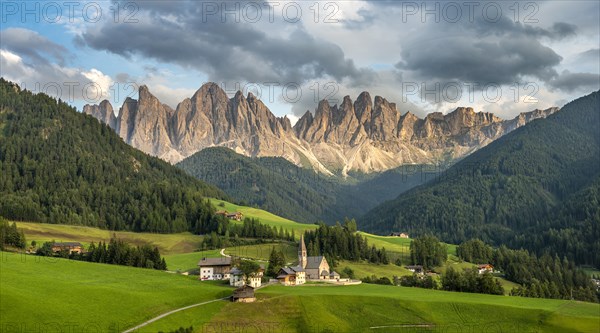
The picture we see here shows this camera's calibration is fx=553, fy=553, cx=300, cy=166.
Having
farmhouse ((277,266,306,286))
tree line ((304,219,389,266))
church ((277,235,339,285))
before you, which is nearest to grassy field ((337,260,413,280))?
tree line ((304,219,389,266))

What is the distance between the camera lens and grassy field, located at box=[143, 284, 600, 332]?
293ft

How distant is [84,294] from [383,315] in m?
50.6

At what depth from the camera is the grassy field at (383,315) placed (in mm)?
89312

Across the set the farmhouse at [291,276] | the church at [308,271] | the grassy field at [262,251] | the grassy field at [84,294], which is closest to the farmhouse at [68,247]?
the grassy field at [84,294]

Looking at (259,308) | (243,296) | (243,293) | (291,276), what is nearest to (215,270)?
(291,276)

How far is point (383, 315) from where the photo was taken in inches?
3762

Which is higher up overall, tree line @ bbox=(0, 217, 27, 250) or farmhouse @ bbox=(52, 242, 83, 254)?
tree line @ bbox=(0, 217, 27, 250)

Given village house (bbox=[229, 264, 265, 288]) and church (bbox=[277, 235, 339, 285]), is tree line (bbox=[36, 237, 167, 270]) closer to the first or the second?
village house (bbox=[229, 264, 265, 288])

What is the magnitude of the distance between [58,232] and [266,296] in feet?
359

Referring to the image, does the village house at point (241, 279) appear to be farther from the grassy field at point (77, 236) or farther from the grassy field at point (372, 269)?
the grassy field at point (77, 236)

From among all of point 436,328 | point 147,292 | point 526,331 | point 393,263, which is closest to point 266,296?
point 147,292

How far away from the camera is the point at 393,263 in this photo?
187625 millimetres

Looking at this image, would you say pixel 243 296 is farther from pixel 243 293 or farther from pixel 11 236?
pixel 11 236

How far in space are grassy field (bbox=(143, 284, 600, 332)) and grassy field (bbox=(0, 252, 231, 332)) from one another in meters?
6.63
